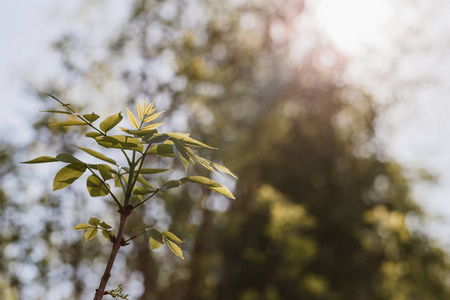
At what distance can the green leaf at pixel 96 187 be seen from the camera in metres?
0.64

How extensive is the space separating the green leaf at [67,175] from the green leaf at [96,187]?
0.02 m

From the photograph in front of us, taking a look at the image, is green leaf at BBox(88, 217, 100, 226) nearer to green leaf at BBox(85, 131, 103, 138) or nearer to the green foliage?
the green foliage

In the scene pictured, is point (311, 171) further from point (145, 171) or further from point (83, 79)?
point (145, 171)

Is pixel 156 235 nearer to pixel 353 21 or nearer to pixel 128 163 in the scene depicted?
pixel 128 163

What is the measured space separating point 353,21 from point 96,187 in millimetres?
5450

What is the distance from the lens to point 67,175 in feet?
2.04

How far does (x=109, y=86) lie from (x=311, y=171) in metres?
3.92

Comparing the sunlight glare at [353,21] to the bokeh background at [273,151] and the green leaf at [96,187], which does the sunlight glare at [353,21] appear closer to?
the bokeh background at [273,151]

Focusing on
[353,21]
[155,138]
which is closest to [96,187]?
[155,138]

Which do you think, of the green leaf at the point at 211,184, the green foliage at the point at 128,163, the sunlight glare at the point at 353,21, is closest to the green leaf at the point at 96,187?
the green foliage at the point at 128,163

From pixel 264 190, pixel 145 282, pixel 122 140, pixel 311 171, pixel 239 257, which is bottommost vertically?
pixel 122 140

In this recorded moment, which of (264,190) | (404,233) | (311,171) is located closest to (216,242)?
(264,190)

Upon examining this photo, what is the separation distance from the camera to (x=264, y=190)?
6.22 metres

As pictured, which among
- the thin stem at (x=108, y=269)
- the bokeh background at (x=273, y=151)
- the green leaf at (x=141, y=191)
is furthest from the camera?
the bokeh background at (x=273, y=151)
